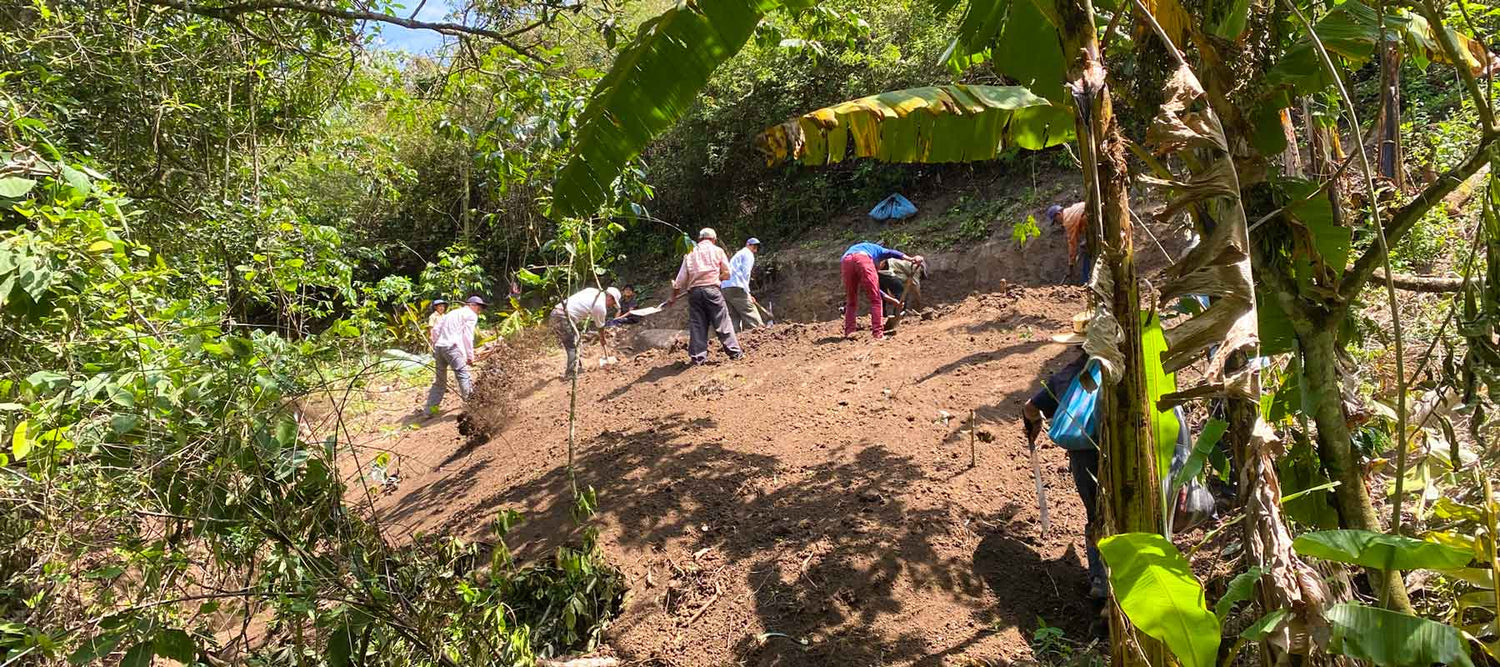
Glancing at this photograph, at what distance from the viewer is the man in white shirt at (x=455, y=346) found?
7.98 metres

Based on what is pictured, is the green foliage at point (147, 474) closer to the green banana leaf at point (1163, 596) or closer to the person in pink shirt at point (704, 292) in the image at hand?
the green banana leaf at point (1163, 596)

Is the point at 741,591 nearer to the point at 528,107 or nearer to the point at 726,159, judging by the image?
the point at 528,107

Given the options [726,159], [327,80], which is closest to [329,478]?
[327,80]

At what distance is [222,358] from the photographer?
2.46 m

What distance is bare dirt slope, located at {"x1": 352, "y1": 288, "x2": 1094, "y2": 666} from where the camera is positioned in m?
3.53

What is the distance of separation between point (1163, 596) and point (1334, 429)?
1.28 metres

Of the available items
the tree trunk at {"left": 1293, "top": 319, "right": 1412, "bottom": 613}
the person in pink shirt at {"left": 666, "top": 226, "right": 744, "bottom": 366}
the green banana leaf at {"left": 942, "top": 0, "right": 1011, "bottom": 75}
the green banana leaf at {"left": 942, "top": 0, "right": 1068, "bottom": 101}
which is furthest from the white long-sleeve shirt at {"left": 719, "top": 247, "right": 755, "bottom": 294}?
the tree trunk at {"left": 1293, "top": 319, "right": 1412, "bottom": 613}

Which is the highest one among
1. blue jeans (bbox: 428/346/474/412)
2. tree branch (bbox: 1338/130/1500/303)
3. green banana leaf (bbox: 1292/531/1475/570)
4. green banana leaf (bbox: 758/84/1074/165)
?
green banana leaf (bbox: 758/84/1074/165)

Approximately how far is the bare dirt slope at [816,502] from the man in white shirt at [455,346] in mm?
725

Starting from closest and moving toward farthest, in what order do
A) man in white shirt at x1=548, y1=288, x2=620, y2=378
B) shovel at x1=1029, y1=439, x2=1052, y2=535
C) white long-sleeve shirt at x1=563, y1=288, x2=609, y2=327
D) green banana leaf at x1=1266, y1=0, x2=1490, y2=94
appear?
green banana leaf at x1=1266, y1=0, x2=1490, y2=94, shovel at x1=1029, y1=439, x2=1052, y2=535, man in white shirt at x1=548, y1=288, x2=620, y2=378, white long-sleeve shirt at x1=563, y1=288, x2=609, y2=327

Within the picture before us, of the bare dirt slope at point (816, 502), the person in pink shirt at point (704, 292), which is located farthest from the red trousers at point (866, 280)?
the person in pink shirt at point (704, 292)

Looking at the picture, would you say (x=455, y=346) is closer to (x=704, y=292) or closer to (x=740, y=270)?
(x=704, y=292)

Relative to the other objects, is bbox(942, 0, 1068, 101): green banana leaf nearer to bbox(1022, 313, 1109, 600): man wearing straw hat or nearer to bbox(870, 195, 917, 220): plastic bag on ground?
bbox(1022, 313, 1109, 600): man wearing straw hat

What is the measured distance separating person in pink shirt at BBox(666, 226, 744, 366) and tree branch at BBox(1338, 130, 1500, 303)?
589 centimetres
